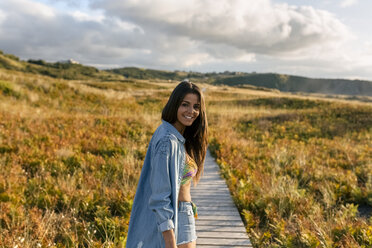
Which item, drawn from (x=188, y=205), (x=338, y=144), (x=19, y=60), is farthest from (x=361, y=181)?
(x=19, y=60)

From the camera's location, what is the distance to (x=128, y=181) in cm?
585

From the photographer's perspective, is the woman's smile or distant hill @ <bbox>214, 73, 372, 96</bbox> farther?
distant hill @ <bbox>214, 73, 372, 96</bbox>

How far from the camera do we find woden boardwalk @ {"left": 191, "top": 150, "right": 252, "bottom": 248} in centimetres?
389

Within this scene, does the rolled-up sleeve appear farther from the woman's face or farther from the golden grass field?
the golden grass field

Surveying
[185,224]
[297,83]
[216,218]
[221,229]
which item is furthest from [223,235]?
[297,83]

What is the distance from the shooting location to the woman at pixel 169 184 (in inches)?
66.9

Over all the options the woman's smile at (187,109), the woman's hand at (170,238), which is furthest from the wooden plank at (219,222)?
the woman's smile at (187,109)

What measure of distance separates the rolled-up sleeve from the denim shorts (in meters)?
0.30

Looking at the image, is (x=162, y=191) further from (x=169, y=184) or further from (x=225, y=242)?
(x=225, y=242)

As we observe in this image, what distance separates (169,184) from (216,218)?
10.8ft

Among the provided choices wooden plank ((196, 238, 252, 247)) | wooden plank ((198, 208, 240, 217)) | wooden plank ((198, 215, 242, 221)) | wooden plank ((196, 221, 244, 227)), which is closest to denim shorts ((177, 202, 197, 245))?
wooden plank ((196, 238, 252, 247))

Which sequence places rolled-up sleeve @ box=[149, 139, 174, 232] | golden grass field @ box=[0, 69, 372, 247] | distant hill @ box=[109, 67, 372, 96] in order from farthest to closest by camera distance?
distant hill @ box=[109, 67, 372, 96] → golden grass field @ box=[0, 69, 372, 247] → rolled-up sleeve @ box=[149, 139, 174, 232]

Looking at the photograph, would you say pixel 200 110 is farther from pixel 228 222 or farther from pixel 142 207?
pixel 228 222

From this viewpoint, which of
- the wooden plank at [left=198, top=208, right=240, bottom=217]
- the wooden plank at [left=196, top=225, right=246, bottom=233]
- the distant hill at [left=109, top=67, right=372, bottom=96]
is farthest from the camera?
the distant hill at [left=109, top=67, right=372, bottom=96]
